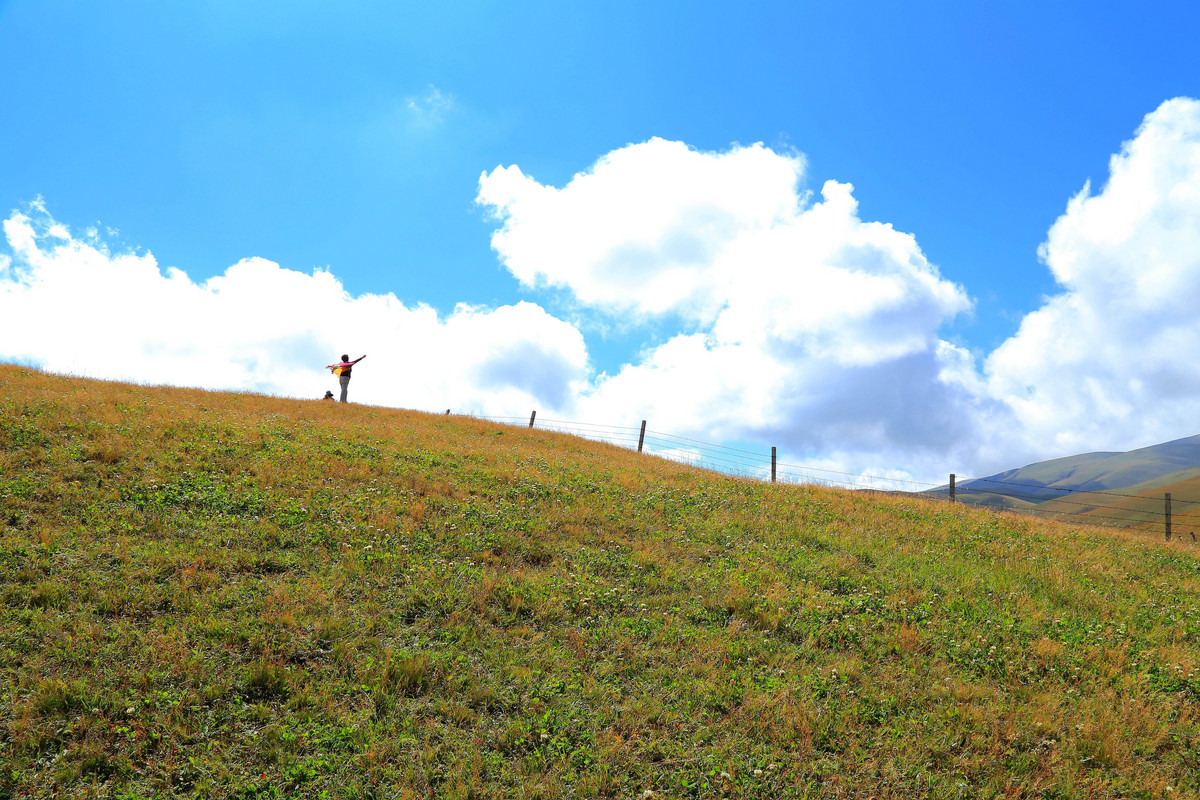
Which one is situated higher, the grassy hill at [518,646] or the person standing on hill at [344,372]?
the person standing on hill at [344,372]

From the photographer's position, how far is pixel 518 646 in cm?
874

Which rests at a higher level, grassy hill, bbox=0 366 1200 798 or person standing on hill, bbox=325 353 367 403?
person standing on hill, bbox=325 353 367 403

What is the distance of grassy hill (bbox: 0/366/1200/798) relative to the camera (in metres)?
6.66

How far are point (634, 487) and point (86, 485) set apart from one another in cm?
1261

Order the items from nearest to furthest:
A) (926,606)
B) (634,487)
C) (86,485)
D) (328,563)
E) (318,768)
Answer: (318,768)
(328,563)
(926,606)
(86,485)
(634,487)

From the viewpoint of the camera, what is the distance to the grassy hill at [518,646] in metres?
6.66

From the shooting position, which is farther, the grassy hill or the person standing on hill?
the person standing on hill

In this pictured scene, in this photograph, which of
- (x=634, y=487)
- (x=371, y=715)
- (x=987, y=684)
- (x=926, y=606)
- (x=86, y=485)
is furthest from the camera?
(x=634, y=487)

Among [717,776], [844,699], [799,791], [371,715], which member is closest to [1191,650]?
[844,699]

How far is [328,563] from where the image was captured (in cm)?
1045

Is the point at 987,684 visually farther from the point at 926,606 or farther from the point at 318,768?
the point at 318,768

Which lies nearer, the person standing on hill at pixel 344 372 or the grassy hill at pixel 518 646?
the grassy hill at pixel 518 646

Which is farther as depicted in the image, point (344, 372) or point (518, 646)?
point (344, 372)

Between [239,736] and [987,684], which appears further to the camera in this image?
[987,684]
